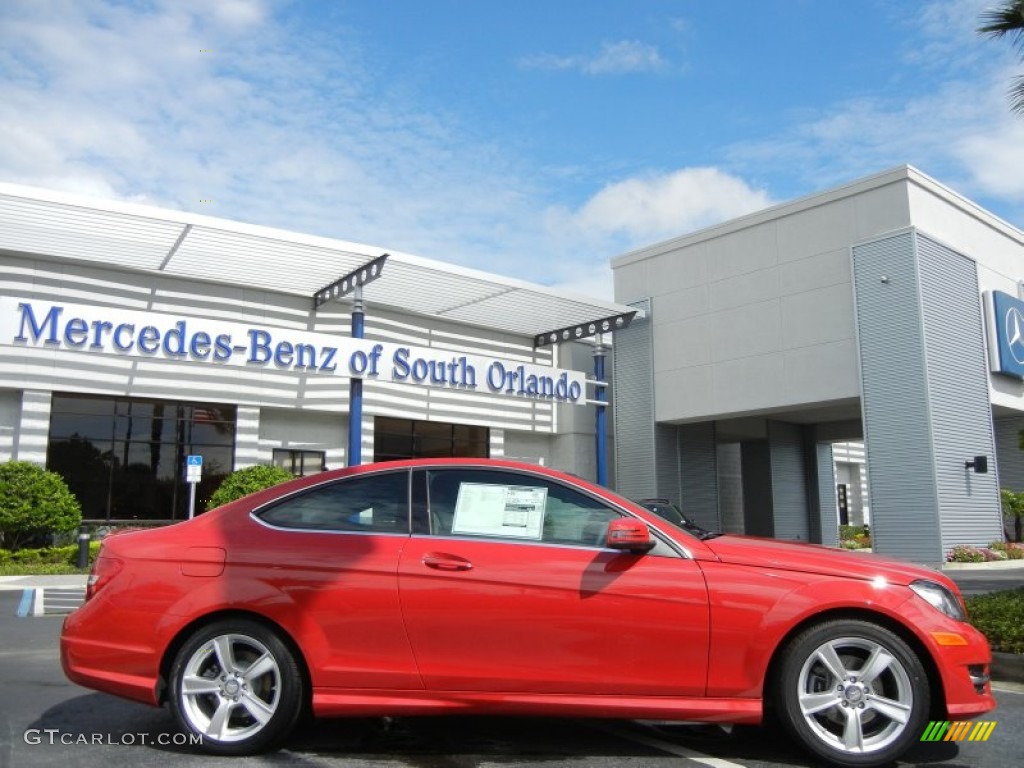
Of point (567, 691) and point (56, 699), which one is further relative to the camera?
point (56, 699)

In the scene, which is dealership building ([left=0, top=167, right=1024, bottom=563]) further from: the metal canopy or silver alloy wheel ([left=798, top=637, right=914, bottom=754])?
silver alloy wheel ([left=798, top=637, right=914, bottom=754])

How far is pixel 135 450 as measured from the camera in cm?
2056

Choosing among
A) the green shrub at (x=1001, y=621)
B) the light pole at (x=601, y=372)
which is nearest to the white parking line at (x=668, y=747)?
the green shrub at (x=1001, y=621)

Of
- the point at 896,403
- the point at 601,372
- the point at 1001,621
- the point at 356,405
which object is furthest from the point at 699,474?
the point at 1001,621

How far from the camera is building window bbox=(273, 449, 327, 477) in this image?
22.5m

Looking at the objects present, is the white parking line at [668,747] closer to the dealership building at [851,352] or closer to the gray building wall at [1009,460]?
the dealership building at [851,352]

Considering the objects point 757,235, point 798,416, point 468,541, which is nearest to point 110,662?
point 468,541

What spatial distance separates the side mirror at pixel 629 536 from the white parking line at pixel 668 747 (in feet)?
3.41

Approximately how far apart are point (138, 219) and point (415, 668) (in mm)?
15820

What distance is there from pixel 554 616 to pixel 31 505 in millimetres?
16955

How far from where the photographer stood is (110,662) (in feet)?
14.2

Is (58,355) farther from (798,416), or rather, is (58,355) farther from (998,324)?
(998,324)

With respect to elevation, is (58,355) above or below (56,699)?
above

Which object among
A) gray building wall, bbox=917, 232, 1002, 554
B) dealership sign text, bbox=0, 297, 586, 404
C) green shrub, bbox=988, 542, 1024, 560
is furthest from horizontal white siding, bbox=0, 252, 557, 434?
green shrub, bbox=988, 542, 1024, 560
